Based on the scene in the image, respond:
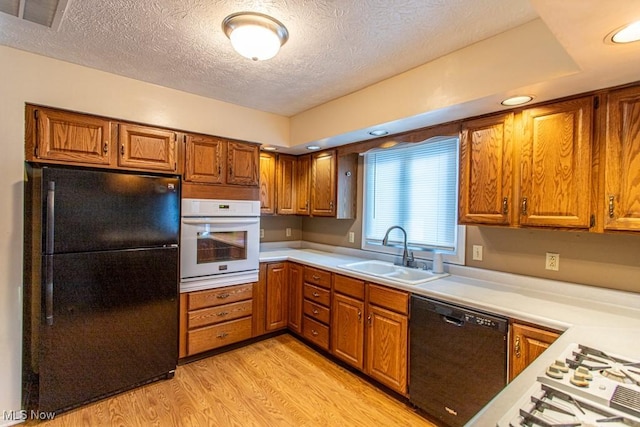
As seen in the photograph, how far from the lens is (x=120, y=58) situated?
83.2 inches

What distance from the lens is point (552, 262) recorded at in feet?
6.53

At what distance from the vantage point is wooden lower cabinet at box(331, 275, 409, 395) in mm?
2211

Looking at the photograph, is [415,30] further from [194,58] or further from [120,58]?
[120,58]

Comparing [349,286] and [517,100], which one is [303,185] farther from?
[517,100]

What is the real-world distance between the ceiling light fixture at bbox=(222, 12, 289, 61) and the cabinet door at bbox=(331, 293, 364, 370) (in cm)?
195

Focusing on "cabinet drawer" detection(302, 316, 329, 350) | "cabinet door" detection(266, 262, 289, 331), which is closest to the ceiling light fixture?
"cabinet door" detection(266, 262, 289, 331)

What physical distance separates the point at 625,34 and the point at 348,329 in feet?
7.87

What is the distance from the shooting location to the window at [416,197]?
260 centimetres

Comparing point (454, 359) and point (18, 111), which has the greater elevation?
point (18, 111)

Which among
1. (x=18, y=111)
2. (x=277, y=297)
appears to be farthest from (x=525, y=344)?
(x=18, y=111)

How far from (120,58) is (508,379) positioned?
3.13 metres

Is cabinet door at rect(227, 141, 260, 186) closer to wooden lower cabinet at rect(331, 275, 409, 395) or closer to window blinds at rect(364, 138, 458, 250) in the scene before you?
window blinds at rect(364, 138, 458, 250)

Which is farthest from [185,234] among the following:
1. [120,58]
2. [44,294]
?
[120,58]

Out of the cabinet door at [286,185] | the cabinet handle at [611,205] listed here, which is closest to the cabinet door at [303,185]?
the cabinet door at [286,185]
